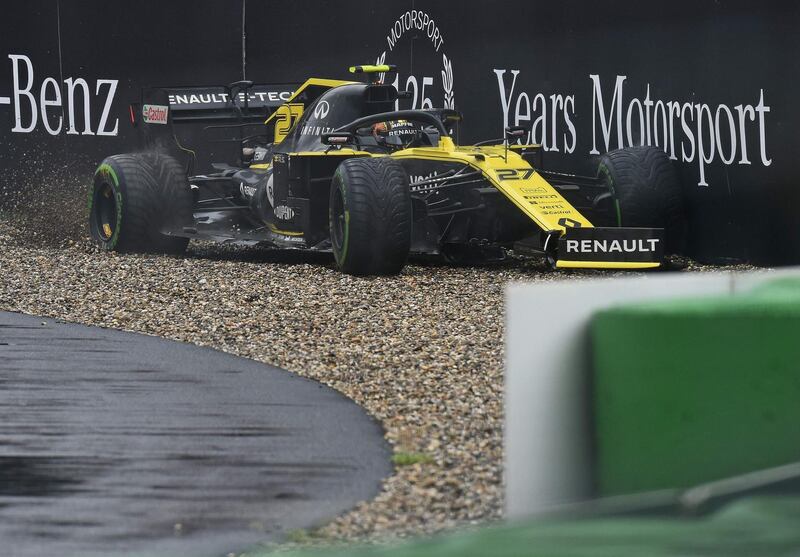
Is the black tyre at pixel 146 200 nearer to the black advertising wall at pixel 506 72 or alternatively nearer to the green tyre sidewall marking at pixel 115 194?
the green tyre sidewall marking at pixel 115 194

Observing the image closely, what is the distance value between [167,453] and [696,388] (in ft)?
8.00

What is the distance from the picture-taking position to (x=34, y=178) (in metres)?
17.1

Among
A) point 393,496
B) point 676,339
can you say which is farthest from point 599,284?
point 393,496

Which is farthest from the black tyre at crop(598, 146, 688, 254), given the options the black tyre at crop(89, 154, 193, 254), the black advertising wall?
the black tyre at crop(89, 154, 193, 254)

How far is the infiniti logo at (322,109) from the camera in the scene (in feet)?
45.0

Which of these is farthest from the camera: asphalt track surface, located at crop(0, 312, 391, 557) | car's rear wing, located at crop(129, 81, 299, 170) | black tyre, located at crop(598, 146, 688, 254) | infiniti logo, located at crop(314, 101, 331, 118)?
car's rear wing, located at crop(129, 81, 299, 170)

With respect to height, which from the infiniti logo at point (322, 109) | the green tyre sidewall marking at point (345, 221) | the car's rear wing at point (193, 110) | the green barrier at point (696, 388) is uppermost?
the car's rear wing at point (193, 110)

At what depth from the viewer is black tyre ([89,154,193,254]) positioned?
14.3 metres

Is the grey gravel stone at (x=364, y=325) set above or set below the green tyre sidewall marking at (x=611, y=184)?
below

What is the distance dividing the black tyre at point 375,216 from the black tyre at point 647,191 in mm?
1823

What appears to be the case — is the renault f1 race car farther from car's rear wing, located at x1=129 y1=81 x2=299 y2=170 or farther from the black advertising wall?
the black advertising wall

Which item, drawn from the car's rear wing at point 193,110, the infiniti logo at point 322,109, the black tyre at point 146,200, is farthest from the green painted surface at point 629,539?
the car's rear wing at point 193,110

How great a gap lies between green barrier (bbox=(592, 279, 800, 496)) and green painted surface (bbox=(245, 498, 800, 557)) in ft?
3.52

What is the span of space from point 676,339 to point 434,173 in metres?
8.54
